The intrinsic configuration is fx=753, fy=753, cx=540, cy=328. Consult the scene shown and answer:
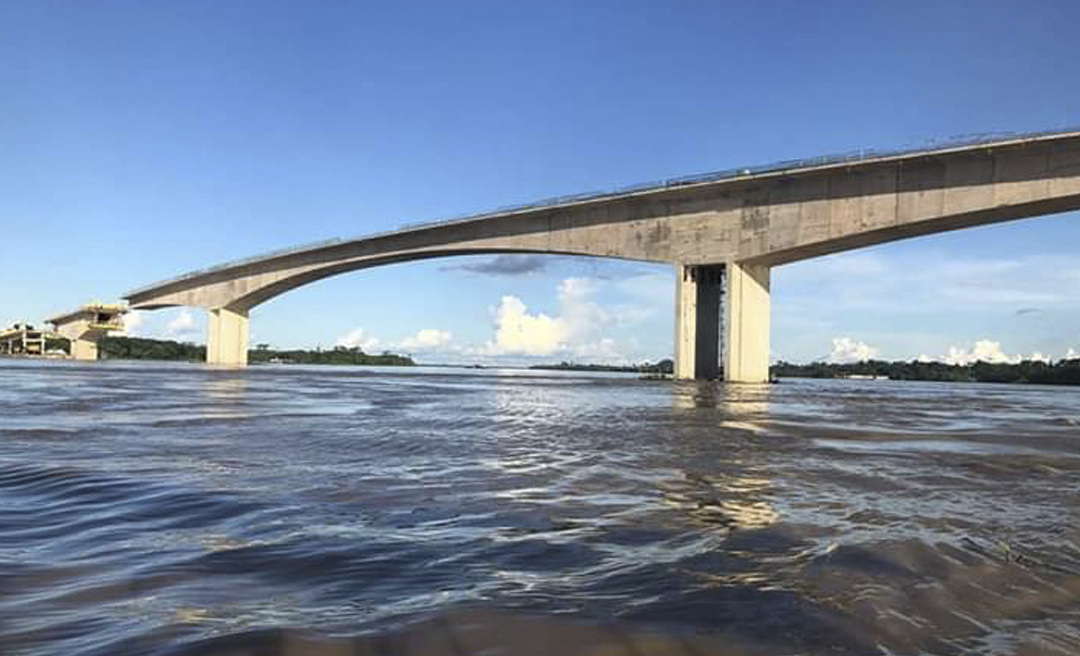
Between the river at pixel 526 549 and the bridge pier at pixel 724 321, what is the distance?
32033mm

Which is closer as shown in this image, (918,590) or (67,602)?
(67,602)

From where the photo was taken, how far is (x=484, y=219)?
176ft

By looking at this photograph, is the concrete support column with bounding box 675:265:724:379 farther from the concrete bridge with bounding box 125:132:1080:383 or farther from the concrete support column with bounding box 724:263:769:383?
the concrete support column with bounding box 724:263:769:383

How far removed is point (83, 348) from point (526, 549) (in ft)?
375

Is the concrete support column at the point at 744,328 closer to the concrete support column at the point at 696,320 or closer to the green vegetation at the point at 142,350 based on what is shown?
the concrete support column at the point at 696,320

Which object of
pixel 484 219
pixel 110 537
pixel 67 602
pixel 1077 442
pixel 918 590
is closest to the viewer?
pixel 67 602

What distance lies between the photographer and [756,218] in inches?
1624

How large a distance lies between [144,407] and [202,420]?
160 inches

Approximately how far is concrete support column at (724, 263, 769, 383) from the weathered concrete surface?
264 ft

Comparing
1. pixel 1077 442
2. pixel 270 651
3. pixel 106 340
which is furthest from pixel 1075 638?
pixel 106 340

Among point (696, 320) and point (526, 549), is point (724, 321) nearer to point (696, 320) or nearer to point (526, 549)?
point (696, 320)

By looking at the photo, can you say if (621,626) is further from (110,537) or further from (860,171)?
(860,171)

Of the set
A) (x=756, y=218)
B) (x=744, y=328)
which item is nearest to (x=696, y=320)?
(x=744, y=328)

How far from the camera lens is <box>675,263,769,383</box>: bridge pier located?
1663 inches
